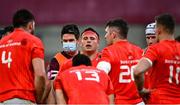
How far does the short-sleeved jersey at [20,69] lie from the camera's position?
26.6 feet

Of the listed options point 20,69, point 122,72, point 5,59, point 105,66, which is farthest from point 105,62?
point 5,59

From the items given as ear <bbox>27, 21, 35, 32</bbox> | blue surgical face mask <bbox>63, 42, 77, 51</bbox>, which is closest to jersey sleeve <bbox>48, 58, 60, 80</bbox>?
blue surgical face mask <bbox>63, 42, 77, 51</bbox>

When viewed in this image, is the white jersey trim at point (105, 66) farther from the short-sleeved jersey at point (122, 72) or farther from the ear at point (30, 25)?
the ear at point (30, 25)

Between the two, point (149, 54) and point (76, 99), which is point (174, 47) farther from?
point (76, 99)

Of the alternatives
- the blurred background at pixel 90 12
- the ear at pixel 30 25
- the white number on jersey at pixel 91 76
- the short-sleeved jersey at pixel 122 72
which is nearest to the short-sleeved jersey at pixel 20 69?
the ear at pixel 30 25

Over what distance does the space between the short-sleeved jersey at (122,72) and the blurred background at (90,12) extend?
7.56 meters

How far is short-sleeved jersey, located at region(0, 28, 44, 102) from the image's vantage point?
8.11m

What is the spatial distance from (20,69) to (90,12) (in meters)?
8.68

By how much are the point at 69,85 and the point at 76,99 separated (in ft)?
0.63

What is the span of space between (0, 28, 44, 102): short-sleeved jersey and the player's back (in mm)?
433

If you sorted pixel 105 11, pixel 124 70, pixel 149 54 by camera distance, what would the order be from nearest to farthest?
pixel 149 54 → pixel 124 70 → pixel 105 11

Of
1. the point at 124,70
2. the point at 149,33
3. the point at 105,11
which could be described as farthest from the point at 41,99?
the point at 105,11

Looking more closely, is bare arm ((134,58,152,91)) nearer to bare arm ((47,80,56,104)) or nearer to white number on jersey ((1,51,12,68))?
bare arm ((47,80,56,104))

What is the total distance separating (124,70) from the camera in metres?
8.90
